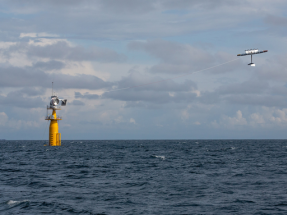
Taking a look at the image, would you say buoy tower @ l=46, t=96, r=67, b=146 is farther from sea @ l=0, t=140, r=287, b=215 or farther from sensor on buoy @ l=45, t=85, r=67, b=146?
sea @ l=0, t=140, r=287, b=215

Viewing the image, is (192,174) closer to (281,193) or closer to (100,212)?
(281,193)

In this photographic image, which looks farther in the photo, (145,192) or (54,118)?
(54,118)

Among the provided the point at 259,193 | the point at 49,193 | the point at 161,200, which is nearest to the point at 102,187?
the point at 49,193

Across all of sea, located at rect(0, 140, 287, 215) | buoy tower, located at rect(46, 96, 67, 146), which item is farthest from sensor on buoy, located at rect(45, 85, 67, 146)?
sea, located at rect(0, 140, 287, 215)

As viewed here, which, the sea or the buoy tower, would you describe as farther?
the buoy tower

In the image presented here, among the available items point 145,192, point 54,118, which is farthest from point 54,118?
point 145,192

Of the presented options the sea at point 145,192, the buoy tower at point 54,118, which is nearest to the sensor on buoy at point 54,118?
the buoy tower at point 54,118

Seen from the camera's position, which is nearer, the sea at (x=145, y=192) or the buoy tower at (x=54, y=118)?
the sea at (x=145, y=192)

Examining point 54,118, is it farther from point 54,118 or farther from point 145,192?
point 145,192

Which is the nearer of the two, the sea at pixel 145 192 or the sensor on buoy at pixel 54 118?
the sea at pixel 145 192

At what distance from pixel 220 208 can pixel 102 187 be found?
1226 cm

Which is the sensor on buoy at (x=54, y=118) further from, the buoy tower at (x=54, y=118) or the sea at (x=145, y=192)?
the sea at (x=145, y=192)

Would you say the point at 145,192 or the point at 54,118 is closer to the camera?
the point at 145,192

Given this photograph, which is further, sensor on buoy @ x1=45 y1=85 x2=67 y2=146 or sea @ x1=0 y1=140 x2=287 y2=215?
sensor on buoy @ x1=45 y1=85 x2=67 y2=146
